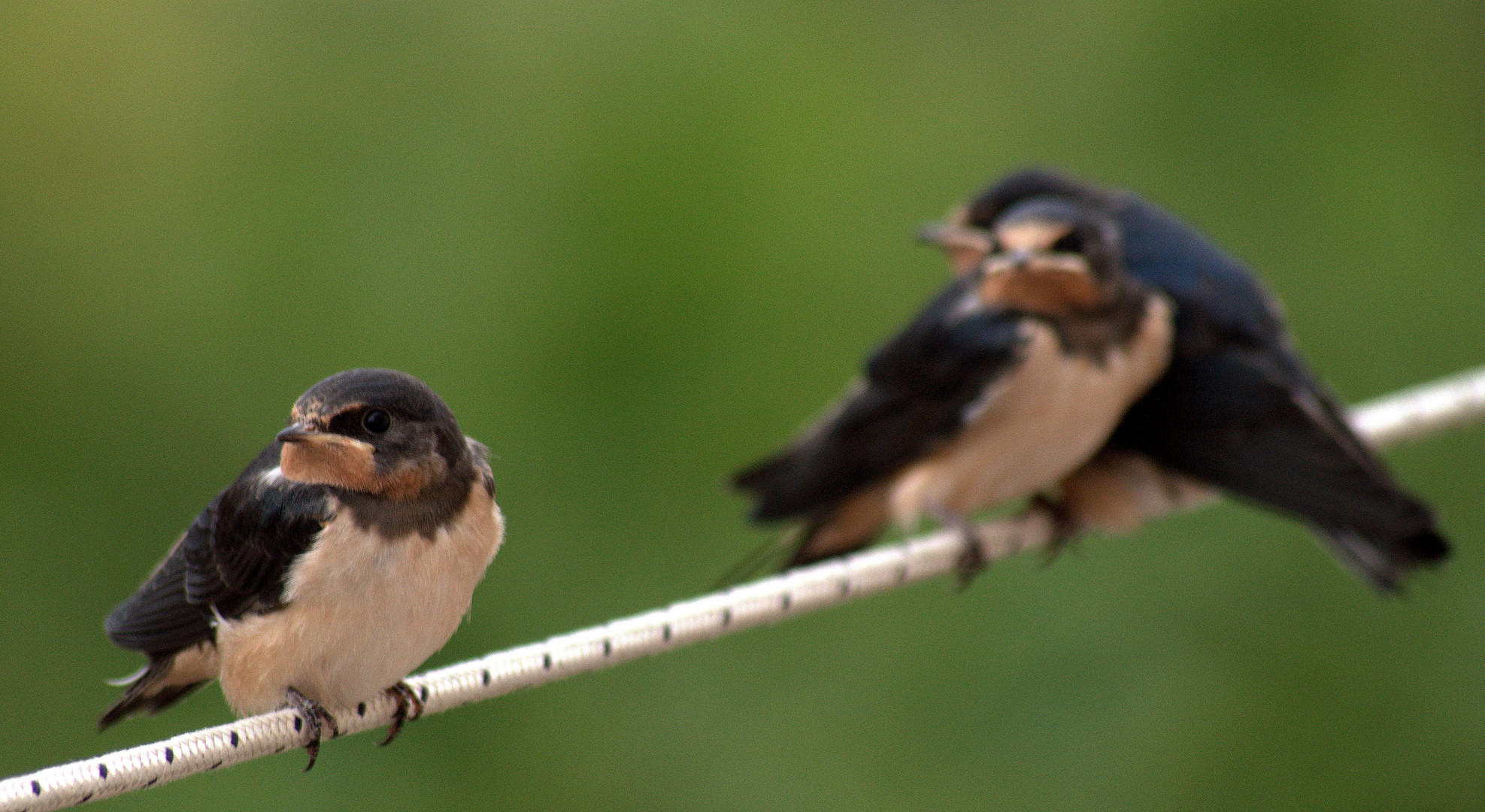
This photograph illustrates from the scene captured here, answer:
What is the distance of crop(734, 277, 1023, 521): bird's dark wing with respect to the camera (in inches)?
79.1

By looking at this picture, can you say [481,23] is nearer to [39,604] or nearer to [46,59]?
[46,59]

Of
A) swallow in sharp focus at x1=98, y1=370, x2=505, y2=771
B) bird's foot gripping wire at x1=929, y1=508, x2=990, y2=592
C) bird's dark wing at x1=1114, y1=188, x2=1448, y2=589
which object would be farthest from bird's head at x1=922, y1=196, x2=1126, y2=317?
swallow in sharp focus at x1=98, y1=370, x2=505, y2=771

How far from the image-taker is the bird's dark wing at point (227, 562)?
1031mm

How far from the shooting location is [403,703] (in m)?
1.09

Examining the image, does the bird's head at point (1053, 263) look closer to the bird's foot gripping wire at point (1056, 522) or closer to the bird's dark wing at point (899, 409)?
the bird's dark wing at point (899, 409)

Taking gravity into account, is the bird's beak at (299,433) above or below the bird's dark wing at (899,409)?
above

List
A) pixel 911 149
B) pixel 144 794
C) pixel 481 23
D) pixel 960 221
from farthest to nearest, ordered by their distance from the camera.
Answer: pixel 911 149 → pixel 481 23 → pixel 144 794 → pixel 960 221

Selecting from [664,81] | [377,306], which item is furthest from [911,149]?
[377,306]

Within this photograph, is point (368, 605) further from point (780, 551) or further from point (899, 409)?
point (780, 551)

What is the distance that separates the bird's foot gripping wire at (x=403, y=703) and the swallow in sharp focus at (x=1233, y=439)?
3.82 ft

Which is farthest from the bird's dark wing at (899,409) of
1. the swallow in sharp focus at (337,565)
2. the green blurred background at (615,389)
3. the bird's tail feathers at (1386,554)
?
the swallow in sharp focus at (337,565)

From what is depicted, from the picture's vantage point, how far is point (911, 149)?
367 cm

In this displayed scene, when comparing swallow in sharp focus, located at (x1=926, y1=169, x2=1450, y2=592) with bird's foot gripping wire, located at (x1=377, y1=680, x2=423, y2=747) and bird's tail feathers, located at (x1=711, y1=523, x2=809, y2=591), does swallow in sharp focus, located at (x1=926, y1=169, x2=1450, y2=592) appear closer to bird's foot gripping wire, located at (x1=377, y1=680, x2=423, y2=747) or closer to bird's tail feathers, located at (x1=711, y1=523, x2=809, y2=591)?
bird's tail feathers, located at (x1=711, y1=523, x2=809, y2=591)

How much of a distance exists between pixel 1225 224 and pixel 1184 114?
0.91ft
